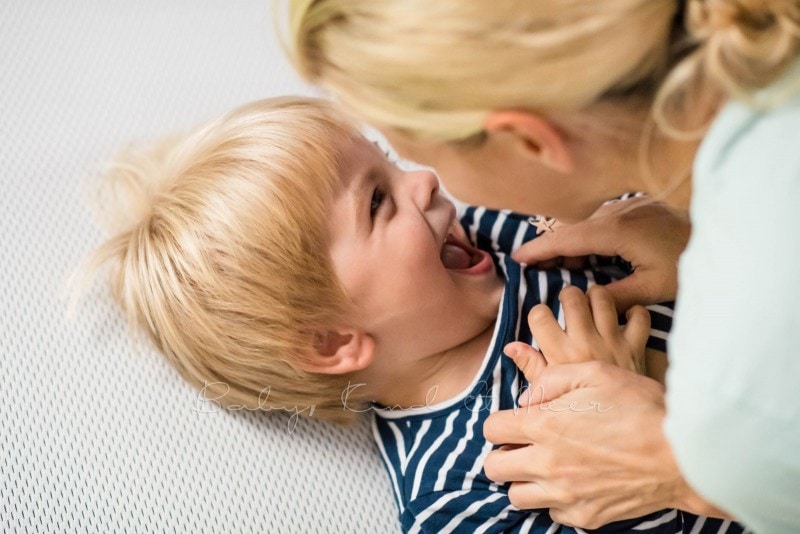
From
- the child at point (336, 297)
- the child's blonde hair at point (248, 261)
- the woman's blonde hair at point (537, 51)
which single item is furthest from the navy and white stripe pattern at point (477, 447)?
the woman's blonde hair at point (537, 51)

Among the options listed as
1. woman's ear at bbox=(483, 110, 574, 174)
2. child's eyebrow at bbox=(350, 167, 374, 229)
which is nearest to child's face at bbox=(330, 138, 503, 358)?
child's eyebrow at bbox=(350, 167, 374, 229)

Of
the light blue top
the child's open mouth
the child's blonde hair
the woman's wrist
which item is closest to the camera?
the light blue top

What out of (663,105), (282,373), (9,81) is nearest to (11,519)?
(282,373)

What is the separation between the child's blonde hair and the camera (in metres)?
0.88

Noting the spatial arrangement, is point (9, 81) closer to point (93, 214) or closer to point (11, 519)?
point (93, 214)

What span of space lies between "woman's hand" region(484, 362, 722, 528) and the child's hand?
0.03 m

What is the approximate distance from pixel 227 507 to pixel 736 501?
55cm

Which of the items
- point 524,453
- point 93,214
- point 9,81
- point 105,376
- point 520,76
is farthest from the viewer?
point 9,81

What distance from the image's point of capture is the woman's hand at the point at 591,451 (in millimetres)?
783

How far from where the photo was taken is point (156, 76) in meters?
1.25

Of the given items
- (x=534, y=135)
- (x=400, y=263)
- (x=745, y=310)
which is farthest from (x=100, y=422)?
(x=745, y=310)

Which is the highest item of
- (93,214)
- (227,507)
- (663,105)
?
(663,105)

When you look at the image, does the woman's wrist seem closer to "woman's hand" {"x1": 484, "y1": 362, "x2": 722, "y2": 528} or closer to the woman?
"woman's hand" {"x1": 484, "y1": 362, "x2": 722, "y2": 528}

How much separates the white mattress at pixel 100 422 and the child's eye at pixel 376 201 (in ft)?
0.89
